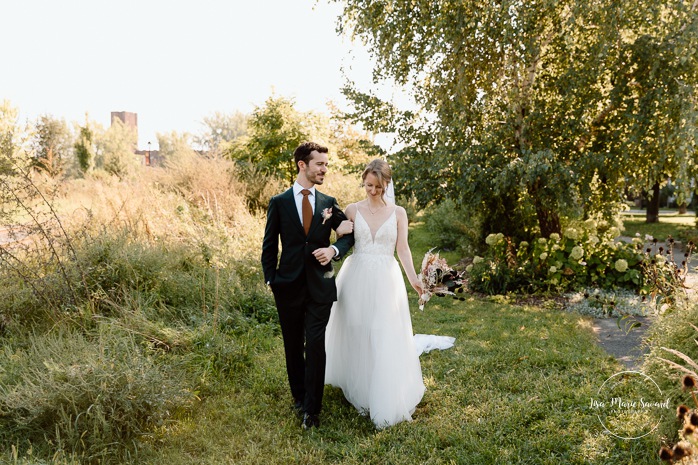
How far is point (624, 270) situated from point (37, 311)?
7912mm

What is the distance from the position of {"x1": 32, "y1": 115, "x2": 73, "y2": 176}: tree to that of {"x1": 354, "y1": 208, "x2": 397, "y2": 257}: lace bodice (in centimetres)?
470

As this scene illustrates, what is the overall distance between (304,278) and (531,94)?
20.0ft

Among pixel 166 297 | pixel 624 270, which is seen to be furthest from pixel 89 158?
pixel 624 270

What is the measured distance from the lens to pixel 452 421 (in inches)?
150

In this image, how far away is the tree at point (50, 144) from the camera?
7.53 meters

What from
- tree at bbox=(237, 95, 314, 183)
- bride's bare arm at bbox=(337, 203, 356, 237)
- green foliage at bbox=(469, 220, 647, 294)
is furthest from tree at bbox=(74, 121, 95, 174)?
bride's bare arm at bbox=(337, 203, 356, 237)

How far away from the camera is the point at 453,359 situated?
5.18m

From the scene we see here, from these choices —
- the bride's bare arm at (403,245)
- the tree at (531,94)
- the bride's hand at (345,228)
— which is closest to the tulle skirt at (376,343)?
the bride's bare arm at (403,245)

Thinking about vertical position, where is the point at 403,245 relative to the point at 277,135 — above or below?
below

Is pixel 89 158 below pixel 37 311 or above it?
above

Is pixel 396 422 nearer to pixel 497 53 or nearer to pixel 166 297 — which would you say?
pixel 166 297

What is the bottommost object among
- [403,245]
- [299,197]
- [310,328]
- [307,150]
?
[310,328]

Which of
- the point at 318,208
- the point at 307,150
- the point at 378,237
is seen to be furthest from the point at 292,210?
the point at 378,237

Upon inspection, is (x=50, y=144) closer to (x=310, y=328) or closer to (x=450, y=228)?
(x=450, y=228)
